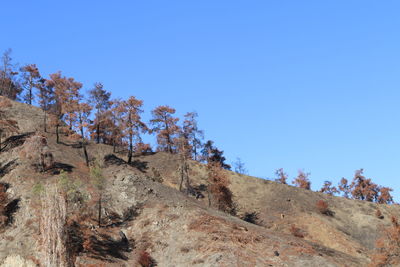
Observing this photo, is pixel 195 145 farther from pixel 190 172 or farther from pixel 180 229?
pixel 180 229

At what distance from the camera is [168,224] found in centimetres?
5069

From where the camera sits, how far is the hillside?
43344mm

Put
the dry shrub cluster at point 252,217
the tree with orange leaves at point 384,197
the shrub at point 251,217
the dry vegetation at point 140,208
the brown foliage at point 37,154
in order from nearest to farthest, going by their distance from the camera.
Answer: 1. the dry vegetation at point 140,208
2. the brown foliage at point 37,154
3. the dry shrub cluster at point 252,217
4. the shrub at point 251,217
5. the tree with orange leaves at point 384,197

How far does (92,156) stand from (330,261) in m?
48.9

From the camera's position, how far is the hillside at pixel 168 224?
43344 mm

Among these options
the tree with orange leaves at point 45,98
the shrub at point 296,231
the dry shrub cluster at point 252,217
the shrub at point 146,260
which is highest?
the tree with orange leaves at point 45,98

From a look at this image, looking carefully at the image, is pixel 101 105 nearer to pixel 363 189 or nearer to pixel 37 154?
pixel 37 154

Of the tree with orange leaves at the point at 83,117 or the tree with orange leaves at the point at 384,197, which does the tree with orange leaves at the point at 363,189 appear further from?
the tree with orange leaves at the point at 83,117

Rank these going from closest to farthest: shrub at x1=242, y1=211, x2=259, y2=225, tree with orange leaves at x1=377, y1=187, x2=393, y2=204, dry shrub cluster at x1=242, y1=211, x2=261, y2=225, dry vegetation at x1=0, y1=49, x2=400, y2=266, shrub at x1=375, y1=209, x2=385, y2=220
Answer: dry vegetation at x1=0, y1=49, x2=400, y2=266
dry shrub cluster at x1=242, y1=211, x2=261, y2=225
shrub at x1=242, y1=211, x2=259, y2=225
shrub at x1=375, y1=209, x2=385, y2=220
tree with orange leaves at x1=377, y1=187, x2=393, y2=204

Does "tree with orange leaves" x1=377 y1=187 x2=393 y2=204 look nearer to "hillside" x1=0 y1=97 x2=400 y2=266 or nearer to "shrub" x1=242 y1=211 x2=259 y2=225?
"hillside" x1=0 y1=97 x2=400 y2=266

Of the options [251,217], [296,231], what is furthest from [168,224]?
[296,231]

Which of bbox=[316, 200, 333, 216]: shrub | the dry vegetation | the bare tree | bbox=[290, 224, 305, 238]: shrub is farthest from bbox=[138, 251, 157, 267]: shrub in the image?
bbox=[316, 200, 333, 216]: shrub

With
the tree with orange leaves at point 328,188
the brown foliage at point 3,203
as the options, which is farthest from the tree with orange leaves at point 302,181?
the brown foliage at point 3,203

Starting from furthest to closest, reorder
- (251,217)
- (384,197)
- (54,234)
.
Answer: (384,197) < (251,217) < (54,234)
